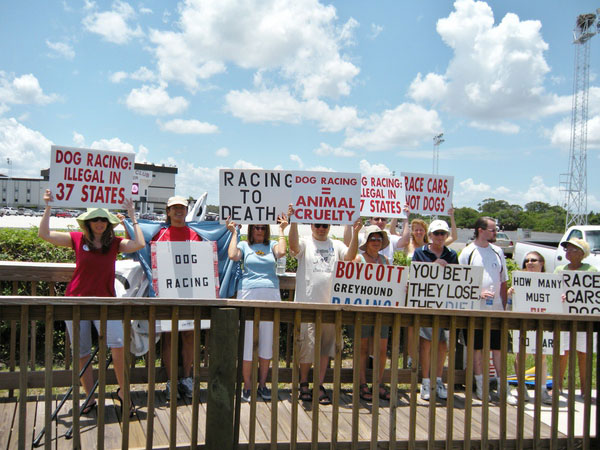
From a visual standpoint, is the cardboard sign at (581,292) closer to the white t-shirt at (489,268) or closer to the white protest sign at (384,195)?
the white t-shirt at (489,268)

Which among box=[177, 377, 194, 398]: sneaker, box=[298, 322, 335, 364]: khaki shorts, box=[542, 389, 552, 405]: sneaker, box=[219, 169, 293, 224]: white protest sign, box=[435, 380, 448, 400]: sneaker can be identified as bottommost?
box=[542, 389, 552, 405]: sneaker

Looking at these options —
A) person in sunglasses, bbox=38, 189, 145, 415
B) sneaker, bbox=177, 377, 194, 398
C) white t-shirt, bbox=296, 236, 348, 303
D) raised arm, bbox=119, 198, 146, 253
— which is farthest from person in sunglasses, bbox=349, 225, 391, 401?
person in sunglasses, bbox=38, 189, 145, 415

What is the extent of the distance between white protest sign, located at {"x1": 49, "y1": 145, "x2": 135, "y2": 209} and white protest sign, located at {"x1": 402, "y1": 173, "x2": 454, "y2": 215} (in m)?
3.35

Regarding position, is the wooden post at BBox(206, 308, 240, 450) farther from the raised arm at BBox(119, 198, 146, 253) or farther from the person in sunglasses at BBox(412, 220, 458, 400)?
the person in sunglasses at BBox(412, 220, 458, 400)

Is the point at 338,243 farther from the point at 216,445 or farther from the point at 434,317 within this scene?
the point at 216,445

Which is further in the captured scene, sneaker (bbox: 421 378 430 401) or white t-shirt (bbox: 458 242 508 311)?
white t-shirt (bbox: 458 242 508 311)

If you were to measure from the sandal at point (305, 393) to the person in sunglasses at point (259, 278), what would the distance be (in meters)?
0.32

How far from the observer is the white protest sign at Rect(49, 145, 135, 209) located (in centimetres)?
489

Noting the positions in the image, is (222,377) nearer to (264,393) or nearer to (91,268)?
(264,393)

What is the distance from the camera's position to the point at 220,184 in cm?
521

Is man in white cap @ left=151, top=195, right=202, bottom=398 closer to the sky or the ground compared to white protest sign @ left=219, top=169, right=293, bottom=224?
closer to the ground

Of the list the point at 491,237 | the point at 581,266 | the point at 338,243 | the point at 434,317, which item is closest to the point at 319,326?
the point at 434,317

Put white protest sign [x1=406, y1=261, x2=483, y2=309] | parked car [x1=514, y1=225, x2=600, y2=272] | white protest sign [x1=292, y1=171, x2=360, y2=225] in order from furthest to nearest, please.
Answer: parked car [x1=514, y1=225, x2=600, y2=272], white protest sign [x1=292, y1=171, x2=360, y2=225], white protest sign [x1=406, y1=261, x2=483, y2=309]

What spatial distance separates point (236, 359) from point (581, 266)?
3.98 m
